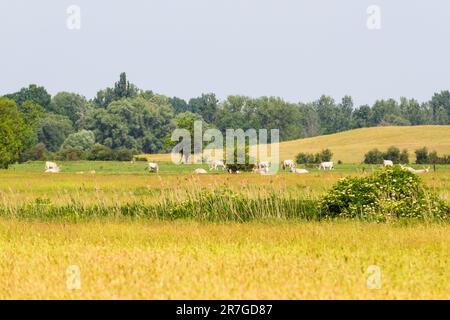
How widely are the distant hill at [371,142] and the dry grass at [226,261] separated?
96096 millimetres

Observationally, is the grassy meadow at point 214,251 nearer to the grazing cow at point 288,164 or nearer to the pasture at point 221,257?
the pasture at point 221,257

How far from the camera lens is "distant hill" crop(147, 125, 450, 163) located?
122 metres

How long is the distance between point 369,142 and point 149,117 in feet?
144

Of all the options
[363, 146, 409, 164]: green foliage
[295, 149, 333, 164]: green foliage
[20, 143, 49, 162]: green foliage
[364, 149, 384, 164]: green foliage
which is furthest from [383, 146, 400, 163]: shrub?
[20, 143, 49, 162]: green foliage

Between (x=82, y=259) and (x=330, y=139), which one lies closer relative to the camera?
(x=82, y=259)

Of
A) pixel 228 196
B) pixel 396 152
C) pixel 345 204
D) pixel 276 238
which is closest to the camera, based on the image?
pixel 276 238

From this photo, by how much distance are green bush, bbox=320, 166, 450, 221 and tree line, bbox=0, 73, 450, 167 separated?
9697 centimetres

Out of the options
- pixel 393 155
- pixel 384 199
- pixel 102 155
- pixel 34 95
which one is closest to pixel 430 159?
pixel 393 155

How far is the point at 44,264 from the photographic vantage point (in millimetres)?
13781

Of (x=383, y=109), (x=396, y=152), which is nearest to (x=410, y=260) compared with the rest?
(x=396, y=152)

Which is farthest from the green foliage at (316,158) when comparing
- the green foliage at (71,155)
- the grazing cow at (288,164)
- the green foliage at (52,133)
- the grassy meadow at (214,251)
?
the grassy meadow at (214,251)

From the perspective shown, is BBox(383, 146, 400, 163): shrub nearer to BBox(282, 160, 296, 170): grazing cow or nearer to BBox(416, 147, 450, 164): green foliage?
BBox(416, 147, 450, 164): green foliage

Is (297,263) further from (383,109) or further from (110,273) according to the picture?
(383,109)
